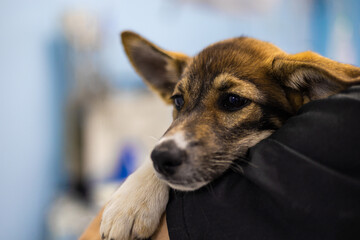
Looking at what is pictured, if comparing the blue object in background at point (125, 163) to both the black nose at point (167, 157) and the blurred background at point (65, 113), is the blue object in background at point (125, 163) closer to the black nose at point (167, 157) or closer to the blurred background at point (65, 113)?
the blurred background at point (65, 113)

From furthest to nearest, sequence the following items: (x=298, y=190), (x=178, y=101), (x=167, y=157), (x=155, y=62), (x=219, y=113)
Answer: (x=155, y=62) < (x=178, y=101) < (x=219, y=113) < (x=167, y=157) < (x=298, y=190)

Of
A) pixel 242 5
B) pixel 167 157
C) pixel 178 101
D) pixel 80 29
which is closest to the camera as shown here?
pixel 167 157

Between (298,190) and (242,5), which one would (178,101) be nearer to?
(298,190)

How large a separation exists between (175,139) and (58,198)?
2.73 meters

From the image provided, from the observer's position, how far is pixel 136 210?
3.55 ft

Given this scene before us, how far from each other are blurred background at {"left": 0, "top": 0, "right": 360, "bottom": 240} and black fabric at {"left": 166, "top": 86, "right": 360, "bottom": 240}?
8.39 ft

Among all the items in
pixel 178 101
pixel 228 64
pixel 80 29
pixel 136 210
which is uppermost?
pixel 80 29

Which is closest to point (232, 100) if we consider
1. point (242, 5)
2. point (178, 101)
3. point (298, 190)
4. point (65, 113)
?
point (178, 101)

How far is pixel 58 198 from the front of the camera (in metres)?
3.41

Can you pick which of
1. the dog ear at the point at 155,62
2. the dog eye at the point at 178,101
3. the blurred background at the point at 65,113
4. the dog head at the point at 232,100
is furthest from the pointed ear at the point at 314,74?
the blurred background at the point at 65,113

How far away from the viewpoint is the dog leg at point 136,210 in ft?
3.45

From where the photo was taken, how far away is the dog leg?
3.45 ft

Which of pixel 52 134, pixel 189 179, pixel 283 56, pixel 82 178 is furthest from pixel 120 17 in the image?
pixel 189 179

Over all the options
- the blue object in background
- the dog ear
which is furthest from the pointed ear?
the blue object in background
